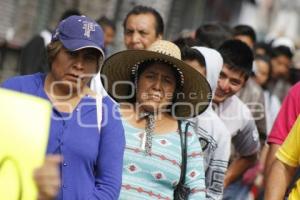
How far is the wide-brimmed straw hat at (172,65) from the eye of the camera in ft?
13.5

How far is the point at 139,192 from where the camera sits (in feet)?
12.5

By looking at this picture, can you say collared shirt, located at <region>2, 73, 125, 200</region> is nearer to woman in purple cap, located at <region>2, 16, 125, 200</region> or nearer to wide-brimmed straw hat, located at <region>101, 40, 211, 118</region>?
woman in purple cap, located at <region>2, 16, 125, 200</region>

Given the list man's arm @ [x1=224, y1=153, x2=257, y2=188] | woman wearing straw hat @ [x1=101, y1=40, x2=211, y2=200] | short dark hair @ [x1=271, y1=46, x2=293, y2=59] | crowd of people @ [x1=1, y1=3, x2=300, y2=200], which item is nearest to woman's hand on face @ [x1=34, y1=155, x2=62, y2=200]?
crowd of people @ [x1=1, y1=3, x2=300, y2=200]

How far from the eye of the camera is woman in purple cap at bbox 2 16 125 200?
3.28m

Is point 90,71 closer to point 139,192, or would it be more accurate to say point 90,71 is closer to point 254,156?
point 139,192

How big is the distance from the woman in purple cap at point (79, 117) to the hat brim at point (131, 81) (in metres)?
0.65

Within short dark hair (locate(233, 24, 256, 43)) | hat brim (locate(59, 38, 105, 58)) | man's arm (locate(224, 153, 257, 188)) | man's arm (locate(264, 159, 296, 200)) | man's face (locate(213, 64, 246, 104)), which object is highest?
hat brim (locate(59, 38, 105, 58))

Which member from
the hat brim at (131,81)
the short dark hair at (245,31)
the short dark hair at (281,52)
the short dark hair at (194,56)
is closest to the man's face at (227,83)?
the short dark hair at (194,56)

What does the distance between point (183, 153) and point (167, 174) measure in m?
0.14

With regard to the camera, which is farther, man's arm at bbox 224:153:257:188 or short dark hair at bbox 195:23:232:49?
short dark hair at bbox 195:23:232:49

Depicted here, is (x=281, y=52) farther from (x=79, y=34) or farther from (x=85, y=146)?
(x=85, y=146)

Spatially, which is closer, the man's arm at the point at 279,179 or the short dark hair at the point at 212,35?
the man's arm at the point at 279,179

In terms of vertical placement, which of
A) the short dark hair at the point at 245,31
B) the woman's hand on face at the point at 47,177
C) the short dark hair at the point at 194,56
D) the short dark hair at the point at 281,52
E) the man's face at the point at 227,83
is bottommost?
the short dark hair at the point at 281,52

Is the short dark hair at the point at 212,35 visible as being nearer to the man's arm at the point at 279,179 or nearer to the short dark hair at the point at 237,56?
the short dark hair at the point at 237,56
